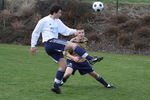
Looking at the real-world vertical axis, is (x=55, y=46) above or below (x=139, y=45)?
above

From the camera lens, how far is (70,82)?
10.3m

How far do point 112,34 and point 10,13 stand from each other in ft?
25.4

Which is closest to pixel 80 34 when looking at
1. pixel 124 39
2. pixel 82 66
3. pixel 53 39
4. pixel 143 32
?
pixel 82 66

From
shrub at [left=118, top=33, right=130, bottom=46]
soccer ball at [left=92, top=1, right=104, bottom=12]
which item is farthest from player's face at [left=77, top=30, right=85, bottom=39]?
soccer ball at [left=92, top=1, right=104, bottom=12]

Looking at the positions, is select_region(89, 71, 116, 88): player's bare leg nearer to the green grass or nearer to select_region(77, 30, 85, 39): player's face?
the green grass

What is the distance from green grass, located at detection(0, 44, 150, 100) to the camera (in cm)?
840

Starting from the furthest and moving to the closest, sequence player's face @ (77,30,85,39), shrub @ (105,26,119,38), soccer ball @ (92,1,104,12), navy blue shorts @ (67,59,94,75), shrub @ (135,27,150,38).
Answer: soccer ball @ (92,1,104,12)
shrub @ (105,26,119,38)
shrub @ (135,27,150,38)
navy blue shorts @ (67,59,94,75)
player's face @ (77,30,85,39)

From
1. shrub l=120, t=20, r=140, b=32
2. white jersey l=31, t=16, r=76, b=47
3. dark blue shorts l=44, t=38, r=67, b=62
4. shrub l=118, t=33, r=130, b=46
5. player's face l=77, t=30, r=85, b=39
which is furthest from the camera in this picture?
shrub l=120, t=20, r=140, b=32

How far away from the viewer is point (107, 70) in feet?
43.5

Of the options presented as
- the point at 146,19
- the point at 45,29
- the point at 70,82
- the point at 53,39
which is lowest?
the point at 146,19

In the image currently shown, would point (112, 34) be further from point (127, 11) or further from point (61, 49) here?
point (61, 49)

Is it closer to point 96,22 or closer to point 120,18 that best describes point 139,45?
point 120,18

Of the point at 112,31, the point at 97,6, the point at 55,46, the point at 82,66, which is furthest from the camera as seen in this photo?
the point at 97,6

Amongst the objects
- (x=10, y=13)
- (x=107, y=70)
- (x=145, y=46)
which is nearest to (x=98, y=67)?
(x=107, y=70)
